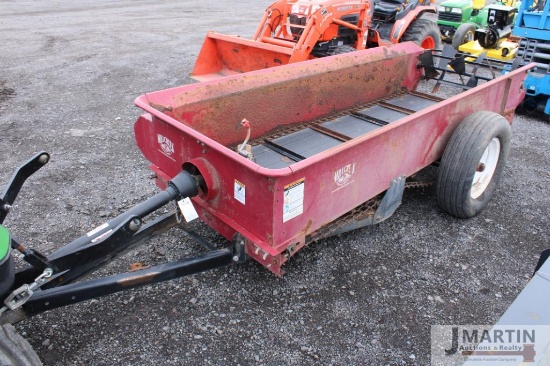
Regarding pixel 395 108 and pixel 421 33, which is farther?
pixel 421 33

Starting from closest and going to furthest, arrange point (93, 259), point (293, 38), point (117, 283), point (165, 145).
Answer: point (93, 259)
point (117, 283)
point (165, 145)
point (293, 38)

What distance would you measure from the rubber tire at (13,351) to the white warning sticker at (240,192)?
4.03ft

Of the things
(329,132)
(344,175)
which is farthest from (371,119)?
(344,175)

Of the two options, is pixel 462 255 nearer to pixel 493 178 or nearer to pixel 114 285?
pixel 493 178

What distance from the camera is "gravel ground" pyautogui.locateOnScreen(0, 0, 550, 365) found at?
2.59 metres

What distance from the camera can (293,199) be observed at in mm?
2379

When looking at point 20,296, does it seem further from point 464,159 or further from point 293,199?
point 464,159

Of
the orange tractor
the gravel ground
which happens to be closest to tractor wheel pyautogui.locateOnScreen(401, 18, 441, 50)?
the orange tractor

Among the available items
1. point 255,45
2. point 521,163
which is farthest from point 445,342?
A: point 255,45

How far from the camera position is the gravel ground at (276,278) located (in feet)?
8.51

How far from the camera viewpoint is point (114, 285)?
224 cm

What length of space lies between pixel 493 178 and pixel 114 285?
3.31m

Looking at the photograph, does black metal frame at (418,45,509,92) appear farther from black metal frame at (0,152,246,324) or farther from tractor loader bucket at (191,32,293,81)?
black metal frame at (0,152,246,324)

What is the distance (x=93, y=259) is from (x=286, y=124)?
7.40ft
